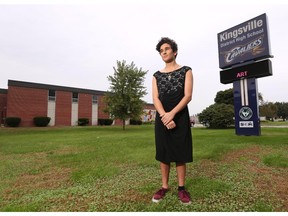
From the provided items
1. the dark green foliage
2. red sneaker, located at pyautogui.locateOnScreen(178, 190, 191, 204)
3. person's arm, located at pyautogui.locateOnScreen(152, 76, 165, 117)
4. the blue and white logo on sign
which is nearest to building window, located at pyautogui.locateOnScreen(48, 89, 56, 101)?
the dark green foliage

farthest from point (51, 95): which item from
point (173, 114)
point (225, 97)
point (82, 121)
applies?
point (173, 114)

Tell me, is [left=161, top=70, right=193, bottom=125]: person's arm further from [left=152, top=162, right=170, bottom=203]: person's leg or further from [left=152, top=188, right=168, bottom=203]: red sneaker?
[left=152, top=188, right=168, bottom=203]: red sneaker

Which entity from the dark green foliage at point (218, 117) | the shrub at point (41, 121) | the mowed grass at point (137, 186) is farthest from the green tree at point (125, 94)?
the mowed grass at point (137, 186)

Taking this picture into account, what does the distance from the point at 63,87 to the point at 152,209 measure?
111 feet

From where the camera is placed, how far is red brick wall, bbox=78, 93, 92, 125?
113ft

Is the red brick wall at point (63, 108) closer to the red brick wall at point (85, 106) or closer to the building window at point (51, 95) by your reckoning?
the building window at point (51, 95)

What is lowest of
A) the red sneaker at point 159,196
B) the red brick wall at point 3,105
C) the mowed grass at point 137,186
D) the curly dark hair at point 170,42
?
the mowed grass at point 137,186

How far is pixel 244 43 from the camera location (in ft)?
42.4

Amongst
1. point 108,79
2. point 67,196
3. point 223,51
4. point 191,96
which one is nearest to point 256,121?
point 223,51

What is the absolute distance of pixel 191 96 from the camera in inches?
104

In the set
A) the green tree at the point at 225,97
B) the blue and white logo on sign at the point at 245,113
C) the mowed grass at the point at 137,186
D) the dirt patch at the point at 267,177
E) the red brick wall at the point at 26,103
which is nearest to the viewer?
the mowed grass at the point at 137,186

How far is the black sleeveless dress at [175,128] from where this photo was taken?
2.55 metres

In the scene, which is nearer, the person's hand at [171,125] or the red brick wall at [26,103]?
the person's hand at [171,125]

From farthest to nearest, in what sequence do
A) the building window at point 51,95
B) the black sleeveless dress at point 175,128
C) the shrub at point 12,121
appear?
the building window at point 51,95
the shrub at point 12,121
the black sleeveless dress at point 175,128
